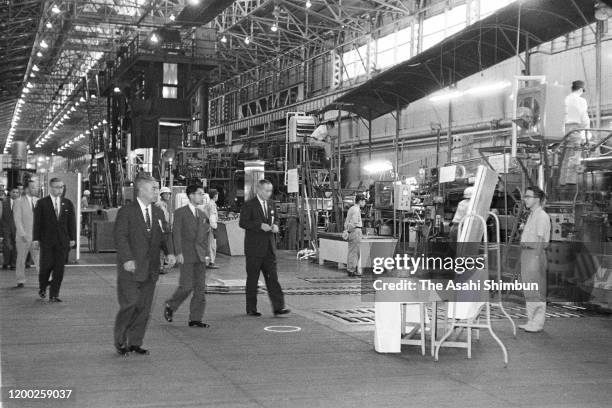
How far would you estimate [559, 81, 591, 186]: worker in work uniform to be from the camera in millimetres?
11703

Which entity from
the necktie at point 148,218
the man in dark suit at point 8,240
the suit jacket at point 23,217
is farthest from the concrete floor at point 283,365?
the man in dark suit at point 8,240

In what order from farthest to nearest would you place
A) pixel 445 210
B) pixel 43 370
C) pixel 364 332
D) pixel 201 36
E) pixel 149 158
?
1. pixel 201 36
2. pixel 149 158
3. pixel 445 210
4. pixel 364 332
5. pixel 43 370

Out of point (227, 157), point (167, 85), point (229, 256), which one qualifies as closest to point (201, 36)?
point (167, 85)

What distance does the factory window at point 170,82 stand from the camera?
1361 inches

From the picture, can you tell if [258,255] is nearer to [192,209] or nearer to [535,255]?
[192,209]

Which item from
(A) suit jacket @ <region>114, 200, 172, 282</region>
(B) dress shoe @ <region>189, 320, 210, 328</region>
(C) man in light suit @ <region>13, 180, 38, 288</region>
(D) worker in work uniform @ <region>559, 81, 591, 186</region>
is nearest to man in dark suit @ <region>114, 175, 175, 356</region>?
(A) suit jacket @ <region>114, 200, 172, 282</region>

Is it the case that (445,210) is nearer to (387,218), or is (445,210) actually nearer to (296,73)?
(387,218)

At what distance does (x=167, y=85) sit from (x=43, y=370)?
29.4 m

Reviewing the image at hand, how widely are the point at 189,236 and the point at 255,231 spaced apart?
4.01 ft

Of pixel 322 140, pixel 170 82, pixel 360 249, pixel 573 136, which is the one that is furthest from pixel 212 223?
pixel 170 82

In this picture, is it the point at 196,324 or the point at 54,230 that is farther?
the point at 54,230

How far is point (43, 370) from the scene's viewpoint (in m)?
6.32

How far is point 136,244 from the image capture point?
7012 millimetres

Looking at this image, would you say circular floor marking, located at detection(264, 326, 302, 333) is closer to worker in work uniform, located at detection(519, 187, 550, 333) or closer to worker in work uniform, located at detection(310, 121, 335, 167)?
worker in work uniform, located at detection(519, 187, 550, 333)
